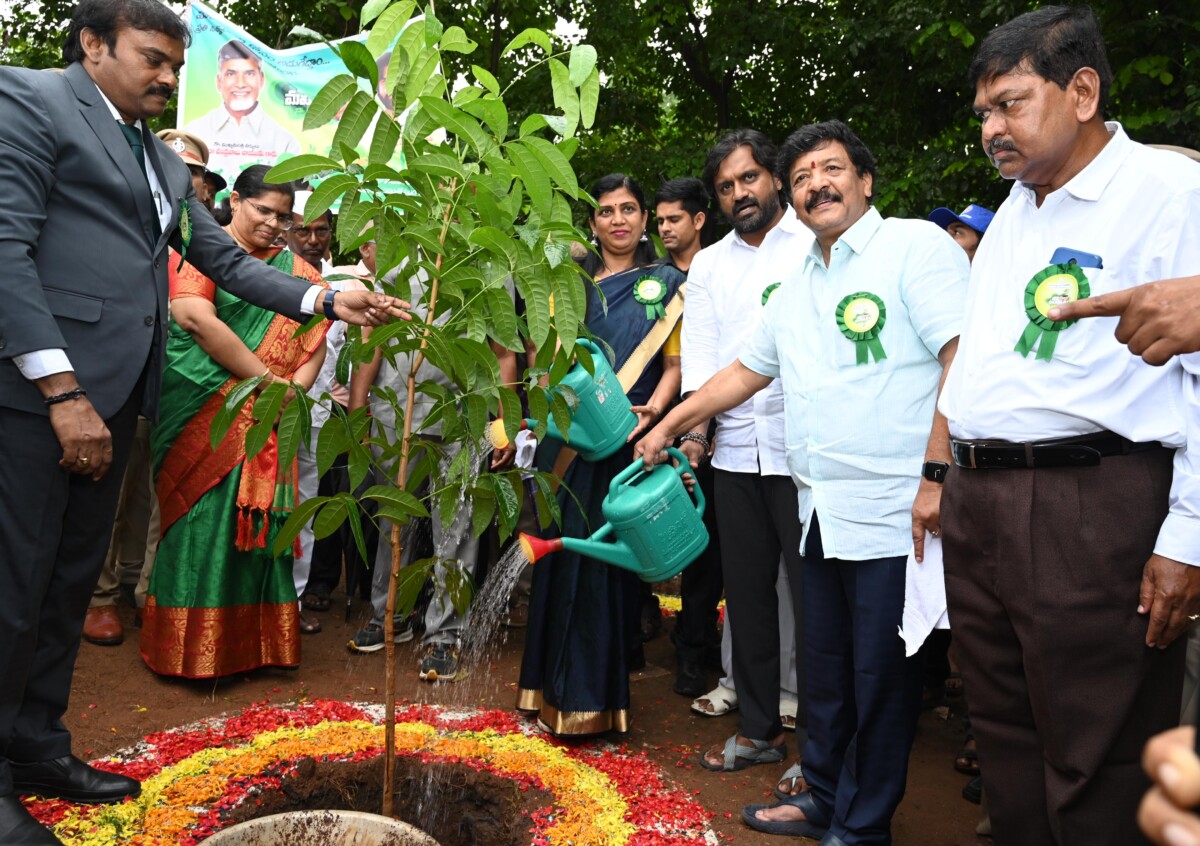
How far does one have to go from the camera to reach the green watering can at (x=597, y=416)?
3496mm

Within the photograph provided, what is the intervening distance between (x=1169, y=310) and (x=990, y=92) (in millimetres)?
793

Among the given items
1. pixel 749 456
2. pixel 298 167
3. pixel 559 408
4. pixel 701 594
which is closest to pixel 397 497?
pixel 559 408

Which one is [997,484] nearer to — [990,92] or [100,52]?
[990,92]

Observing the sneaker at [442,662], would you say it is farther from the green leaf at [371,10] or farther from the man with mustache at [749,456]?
the green leaf at [371,10]

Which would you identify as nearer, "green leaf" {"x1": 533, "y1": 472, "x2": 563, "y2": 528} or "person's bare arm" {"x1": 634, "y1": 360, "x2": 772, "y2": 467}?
"green leaf" {"x1": 533, "y1": 472, "x2": 563, "y2": 528}

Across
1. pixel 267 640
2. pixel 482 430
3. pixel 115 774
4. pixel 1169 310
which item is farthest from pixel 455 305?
pixel 267 640

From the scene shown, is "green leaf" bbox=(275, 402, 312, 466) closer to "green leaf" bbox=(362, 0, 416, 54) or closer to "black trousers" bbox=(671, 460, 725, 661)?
"green leaf" bbox=(362, 0, 416, 54)

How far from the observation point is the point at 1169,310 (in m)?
1.74

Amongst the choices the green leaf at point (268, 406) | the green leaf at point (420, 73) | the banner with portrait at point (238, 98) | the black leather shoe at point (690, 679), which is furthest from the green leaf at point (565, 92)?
the banner with portrait at point (238, 98)

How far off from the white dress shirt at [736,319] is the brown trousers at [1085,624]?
1.43m

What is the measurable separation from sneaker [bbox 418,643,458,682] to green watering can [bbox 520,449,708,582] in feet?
4.56

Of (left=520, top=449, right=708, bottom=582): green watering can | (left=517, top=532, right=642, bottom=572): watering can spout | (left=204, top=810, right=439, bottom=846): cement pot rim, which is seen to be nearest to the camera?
(left=204, top=810, right=439, bottom=846): cement pot rim

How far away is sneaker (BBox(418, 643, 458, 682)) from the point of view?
4.34m

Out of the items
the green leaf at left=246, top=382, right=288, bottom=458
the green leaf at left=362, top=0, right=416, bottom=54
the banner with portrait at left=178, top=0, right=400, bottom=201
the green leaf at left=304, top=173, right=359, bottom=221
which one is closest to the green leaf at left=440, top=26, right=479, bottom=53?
the green leaf at left=362, top=0, right=416, bottom=54
